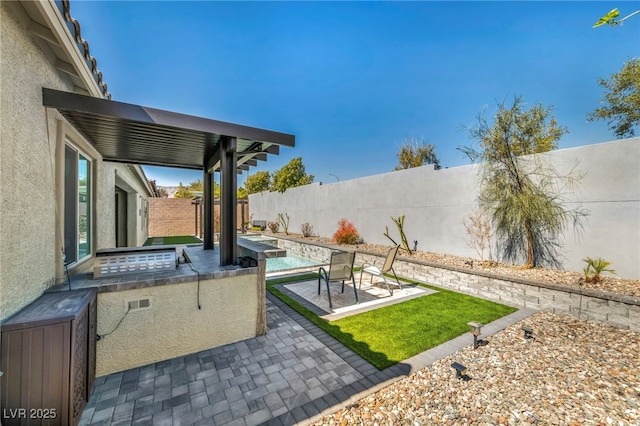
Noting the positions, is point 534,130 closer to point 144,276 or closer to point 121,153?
point 144,276

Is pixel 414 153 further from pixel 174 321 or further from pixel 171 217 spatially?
pixel 174 321

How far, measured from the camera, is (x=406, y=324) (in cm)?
479

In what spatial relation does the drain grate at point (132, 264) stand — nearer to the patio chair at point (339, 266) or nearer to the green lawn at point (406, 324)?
the green lawn at point (406, 324)

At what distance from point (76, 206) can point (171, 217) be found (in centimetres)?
1853

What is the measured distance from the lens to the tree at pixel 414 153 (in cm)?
2289

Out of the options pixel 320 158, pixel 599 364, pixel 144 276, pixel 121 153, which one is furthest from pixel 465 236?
pixel 320 158

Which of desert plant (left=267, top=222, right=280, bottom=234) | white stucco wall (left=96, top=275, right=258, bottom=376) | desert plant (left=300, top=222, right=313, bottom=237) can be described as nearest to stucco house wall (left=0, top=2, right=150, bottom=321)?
white stucco wall (left=96, top=275, right=258, bottom=376)

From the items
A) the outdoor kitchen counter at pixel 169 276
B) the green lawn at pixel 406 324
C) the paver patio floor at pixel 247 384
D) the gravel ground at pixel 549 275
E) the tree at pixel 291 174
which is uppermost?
the tree at pixel 291 174

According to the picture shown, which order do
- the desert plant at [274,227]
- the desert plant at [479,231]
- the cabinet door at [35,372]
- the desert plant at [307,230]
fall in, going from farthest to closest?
the desert plant at [274,227]
the desert plant at [307,230]
the desert plant at [479,231]
the cabinet door at [35,372]

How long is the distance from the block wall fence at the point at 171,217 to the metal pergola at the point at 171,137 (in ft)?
50.9

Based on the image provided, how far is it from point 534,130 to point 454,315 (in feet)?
20.6

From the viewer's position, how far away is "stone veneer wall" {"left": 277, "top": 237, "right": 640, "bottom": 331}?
180 inches

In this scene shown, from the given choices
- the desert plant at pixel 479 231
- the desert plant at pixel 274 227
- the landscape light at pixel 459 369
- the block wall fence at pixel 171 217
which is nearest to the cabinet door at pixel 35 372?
the landscape light at pixel 459 369

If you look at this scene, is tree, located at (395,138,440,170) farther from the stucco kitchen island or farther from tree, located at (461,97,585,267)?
the stucco kitchen island
